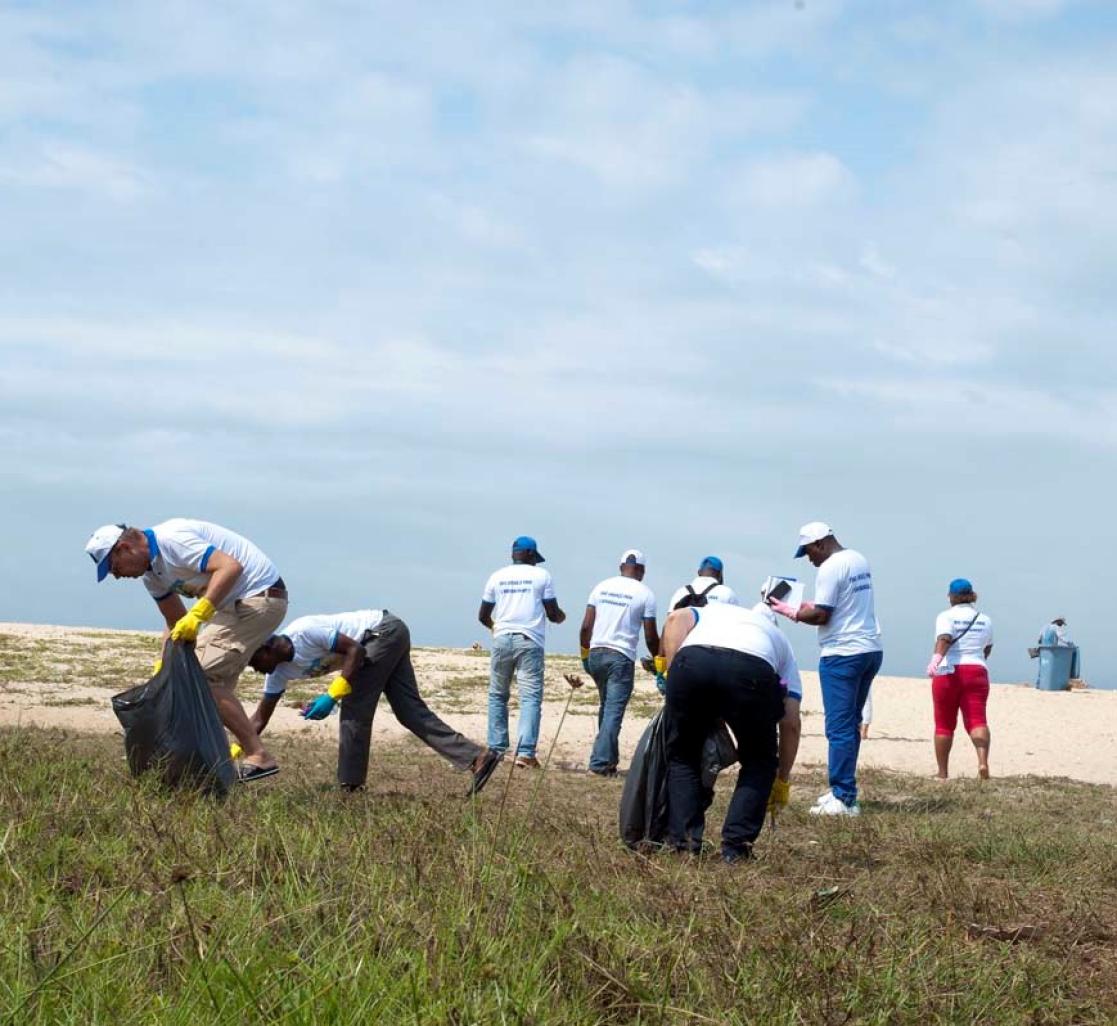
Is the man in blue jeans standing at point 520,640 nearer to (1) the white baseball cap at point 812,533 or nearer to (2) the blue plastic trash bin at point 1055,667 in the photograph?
(1) the white baseball cap at point 812,533

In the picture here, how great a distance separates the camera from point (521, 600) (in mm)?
11383

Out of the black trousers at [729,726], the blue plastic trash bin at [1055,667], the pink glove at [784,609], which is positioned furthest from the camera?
the blue plastic trash bin at [1055,667]

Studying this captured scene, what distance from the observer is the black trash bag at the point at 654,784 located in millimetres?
6371

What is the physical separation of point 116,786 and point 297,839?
64.6 inches

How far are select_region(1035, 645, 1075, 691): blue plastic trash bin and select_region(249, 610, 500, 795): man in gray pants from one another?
1789 cm

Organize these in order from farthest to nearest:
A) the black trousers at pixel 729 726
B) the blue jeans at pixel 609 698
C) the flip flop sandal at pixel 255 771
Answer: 1. the blue jeans at pixel 609 698
2. the flip flop sandal at pixel 255 771
3. the black trousers at pixel 729 726

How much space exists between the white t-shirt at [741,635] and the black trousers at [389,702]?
267 centimetres

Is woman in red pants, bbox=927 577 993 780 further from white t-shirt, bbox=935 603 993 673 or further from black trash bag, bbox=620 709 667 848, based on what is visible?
black trash bag, bbox=620 709 667 848

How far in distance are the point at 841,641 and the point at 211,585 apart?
3.93 meters


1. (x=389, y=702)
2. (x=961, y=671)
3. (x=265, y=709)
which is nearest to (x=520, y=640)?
(x=265, y=709)

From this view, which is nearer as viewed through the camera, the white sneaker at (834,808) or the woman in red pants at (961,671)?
the white sneaker at (834,808)

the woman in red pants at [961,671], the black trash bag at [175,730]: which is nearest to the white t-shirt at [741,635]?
the black trash bag at [175,730]

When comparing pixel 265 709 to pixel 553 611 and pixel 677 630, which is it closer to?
pixel 553 611

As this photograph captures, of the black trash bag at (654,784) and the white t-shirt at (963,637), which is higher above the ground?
the white t-shirt at (963,637)
